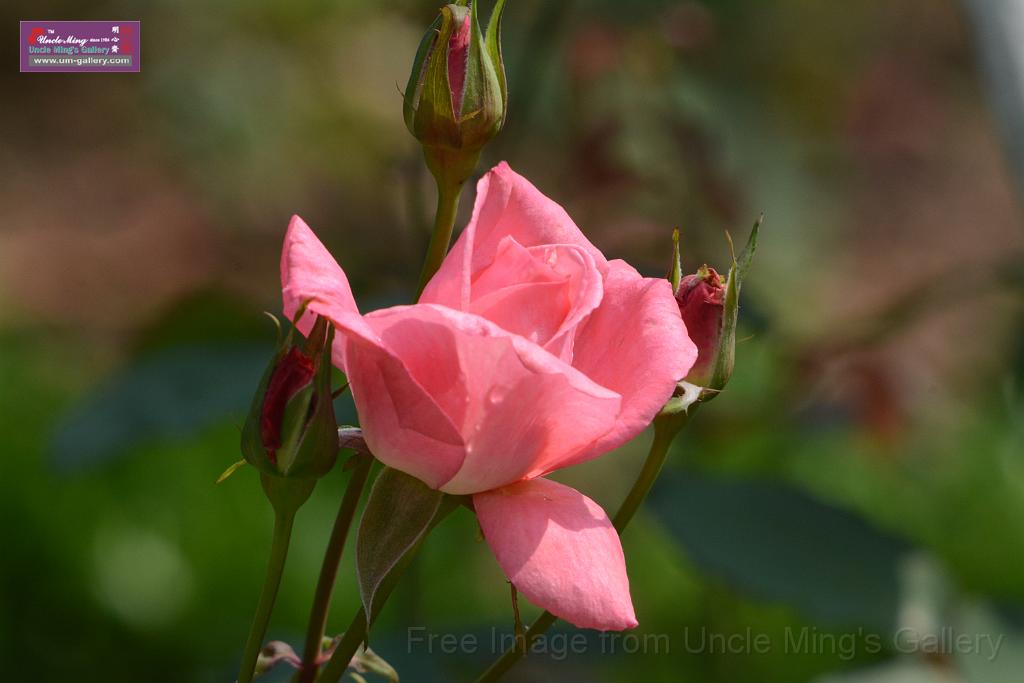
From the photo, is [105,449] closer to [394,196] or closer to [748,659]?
[748,659]

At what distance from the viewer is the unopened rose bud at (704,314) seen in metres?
0.59

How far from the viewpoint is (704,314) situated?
0.60m

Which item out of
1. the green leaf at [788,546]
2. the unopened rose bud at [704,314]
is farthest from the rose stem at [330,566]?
the green leaf at [788,546]

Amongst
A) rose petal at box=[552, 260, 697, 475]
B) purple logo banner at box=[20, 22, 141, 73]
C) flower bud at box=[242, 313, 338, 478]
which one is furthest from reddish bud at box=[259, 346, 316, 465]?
purple logo banner at box=[20, 22, 141, 73]

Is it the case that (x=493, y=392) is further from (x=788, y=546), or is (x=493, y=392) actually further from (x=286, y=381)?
(x=788, y=546)

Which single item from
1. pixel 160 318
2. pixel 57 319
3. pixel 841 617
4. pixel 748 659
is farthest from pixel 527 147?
pixel 57 319

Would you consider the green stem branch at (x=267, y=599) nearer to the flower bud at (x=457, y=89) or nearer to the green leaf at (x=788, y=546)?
the flower bud at (x=457, y=89)

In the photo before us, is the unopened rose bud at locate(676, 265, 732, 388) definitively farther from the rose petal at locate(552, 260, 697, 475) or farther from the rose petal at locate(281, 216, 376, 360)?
the rose petal at locate(281, 216, 376, 360)

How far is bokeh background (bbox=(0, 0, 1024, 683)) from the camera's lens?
1.19 metres

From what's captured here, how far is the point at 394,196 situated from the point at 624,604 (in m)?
2.22

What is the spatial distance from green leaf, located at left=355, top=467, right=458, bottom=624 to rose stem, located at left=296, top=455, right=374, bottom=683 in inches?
1.2

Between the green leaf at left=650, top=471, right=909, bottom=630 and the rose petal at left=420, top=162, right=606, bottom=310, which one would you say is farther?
the green leaf at left=650, top=471, right=909, bottom=630

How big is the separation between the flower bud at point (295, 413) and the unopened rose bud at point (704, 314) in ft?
0.62

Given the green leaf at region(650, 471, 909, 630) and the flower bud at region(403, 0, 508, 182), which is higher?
the flower bud at region(403, 0, 508, 182)
